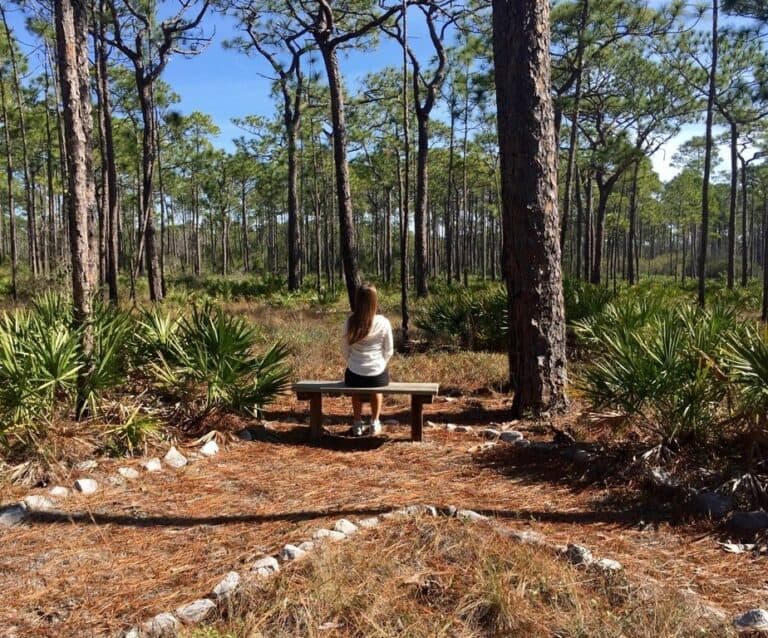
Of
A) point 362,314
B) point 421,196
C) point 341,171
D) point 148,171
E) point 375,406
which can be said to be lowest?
point 375,406

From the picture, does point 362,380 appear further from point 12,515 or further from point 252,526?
point 12,515

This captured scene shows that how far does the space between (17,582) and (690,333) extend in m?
5.58

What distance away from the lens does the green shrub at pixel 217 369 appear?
6.17m

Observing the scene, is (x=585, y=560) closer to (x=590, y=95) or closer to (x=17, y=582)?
(x=17, y=582)

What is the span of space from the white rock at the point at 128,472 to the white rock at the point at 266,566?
205cm

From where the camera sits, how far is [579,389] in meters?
5.66

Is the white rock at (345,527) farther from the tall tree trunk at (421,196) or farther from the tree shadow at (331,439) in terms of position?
the tall tree trunk at (421,196)

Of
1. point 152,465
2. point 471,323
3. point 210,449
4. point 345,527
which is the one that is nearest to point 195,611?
point 345,527

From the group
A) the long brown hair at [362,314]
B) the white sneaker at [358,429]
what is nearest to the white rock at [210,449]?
the white sneaker at [358,429]

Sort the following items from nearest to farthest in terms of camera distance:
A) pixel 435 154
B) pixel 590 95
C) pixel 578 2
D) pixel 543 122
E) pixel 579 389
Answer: pixel 579 389, pixel 543 122, pixel 578 2, pixel 590 95, pixel 435 154

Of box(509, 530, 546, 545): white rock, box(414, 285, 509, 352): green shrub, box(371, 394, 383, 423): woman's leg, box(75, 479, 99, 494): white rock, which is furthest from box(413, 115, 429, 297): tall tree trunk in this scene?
box(509, 530, 546, 545): white rock

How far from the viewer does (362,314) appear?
19.7 feet

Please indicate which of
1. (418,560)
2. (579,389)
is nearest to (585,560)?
(418,560)

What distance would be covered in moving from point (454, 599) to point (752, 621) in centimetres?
127
